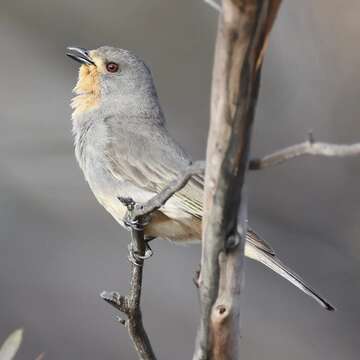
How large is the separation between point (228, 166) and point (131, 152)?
2557 millimetres

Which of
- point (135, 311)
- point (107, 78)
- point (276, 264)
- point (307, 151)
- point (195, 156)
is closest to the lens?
point (307, 151)

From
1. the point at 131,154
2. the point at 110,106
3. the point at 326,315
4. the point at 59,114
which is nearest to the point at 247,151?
the point at 131,154

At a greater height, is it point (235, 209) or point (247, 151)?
point (247, 151)

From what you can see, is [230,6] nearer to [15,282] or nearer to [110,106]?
[110,106]

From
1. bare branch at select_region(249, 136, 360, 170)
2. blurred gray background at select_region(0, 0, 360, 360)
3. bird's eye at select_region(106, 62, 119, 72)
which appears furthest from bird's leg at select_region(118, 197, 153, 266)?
blurred gray background at select_region(0, 0, 360, 360)

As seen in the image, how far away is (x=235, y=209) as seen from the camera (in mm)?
2393

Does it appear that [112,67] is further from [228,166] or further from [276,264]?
[228,166]

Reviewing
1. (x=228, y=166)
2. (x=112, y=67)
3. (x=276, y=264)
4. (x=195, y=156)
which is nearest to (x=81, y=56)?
(x=112, y=67)

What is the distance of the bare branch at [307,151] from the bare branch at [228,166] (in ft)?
0.16

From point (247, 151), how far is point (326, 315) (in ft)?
18.1

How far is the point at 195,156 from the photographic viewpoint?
755cm

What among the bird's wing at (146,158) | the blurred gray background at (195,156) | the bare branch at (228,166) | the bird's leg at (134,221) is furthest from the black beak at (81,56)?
the bare branch at (228,166)

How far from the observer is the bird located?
431cm

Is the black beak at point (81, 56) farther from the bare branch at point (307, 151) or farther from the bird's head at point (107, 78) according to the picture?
the bare branch at point (307, 151)
